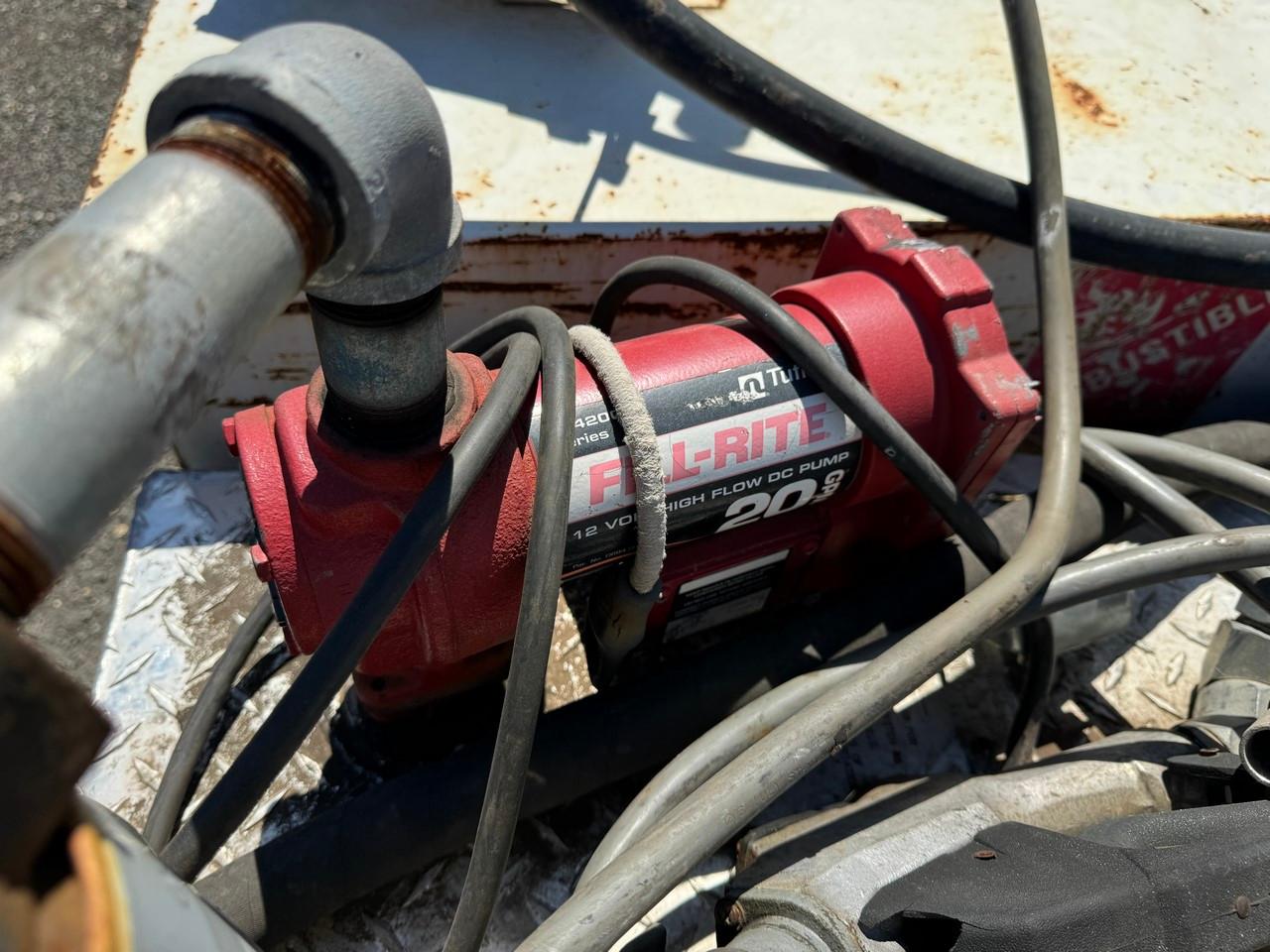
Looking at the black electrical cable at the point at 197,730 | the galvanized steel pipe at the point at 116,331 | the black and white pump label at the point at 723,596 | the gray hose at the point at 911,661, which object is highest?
the galvanized steel pipe at the point at 116,331

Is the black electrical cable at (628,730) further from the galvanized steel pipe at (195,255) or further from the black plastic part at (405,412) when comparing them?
the galvanized steel pipe at (195,255)

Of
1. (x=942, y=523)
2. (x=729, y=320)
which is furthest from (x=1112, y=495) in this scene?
(x=729, y=320)

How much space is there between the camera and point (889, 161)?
0.94 meters

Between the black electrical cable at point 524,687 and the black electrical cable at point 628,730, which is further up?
the black electrical cable at point 524,687

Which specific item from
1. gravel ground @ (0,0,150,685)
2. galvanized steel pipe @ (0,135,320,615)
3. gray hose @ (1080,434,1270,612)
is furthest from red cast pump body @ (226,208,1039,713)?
gravel ground @ (0,0,150,685)

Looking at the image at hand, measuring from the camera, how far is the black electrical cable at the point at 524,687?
642 mm

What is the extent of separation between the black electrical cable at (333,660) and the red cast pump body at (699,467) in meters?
0.08

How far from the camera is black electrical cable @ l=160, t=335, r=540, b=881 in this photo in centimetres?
61

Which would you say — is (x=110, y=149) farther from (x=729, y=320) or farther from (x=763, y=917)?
(x=763, y=917)

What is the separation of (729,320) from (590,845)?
601mm

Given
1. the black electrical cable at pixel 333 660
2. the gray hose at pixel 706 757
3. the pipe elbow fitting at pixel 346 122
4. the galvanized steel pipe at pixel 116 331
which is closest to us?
the galvanized steel pipe at pixel 116 331

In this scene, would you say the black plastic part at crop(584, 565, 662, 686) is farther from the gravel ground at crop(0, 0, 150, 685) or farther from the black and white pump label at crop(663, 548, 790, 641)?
the gravel ground at crop(0, 0, 150, 685)

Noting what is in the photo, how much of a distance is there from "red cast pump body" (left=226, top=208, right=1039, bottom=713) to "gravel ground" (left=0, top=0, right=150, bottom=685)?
769mm

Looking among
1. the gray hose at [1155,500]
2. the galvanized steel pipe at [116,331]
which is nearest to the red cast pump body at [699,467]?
the gray hose at [1155,500]
